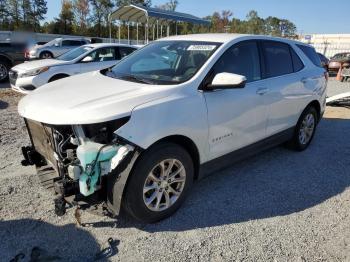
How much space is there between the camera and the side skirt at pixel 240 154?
387 centimetres

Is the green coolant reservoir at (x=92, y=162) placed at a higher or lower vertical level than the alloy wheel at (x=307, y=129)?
higher

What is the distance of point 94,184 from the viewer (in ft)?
9.84

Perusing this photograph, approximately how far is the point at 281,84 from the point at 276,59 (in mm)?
389

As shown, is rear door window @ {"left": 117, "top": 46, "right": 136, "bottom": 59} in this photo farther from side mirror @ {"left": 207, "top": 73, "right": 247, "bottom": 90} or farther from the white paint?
side mirror @ {"left": 207, "top": 73, "right": 247, "bottom": 90}

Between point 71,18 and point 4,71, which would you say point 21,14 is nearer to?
point 71,18

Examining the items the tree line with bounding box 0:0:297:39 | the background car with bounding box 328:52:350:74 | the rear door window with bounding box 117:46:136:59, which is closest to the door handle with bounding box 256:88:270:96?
the rear door window with bounding box 117:46:136:59

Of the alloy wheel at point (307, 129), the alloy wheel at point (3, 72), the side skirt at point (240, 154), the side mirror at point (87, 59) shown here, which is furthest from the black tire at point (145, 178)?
the alloy wheel at point (3, 72)

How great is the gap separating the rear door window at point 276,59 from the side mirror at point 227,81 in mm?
1199

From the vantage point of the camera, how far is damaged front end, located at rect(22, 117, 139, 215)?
2.96m

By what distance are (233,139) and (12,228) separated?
8.03 feet

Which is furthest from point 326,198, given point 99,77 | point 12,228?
point 12,228

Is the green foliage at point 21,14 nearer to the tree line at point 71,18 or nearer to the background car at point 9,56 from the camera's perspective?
the tree line at point 71,18

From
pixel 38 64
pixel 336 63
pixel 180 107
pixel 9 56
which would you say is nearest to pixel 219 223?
pixel 180 107

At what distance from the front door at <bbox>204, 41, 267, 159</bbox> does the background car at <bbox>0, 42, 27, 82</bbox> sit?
11.4 meters
